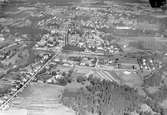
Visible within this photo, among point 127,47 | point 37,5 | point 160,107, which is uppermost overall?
point 37,5

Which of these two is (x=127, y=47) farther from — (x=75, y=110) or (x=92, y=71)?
(x=75, y=110)

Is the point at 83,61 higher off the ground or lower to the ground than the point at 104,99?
higher

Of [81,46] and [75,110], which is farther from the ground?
[81,46]

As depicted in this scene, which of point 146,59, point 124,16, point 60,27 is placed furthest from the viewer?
point 124,16

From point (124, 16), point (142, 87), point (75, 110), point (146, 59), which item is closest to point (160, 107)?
point (142, 87)

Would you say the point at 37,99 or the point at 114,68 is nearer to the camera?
the point at 37,99

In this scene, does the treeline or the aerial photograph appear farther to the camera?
the aerial photograph

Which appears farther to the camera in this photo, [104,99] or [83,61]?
[83,61]

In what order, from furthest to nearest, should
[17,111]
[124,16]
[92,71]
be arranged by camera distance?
1. [124,16]
2. [92,71]
3. [17,111]
